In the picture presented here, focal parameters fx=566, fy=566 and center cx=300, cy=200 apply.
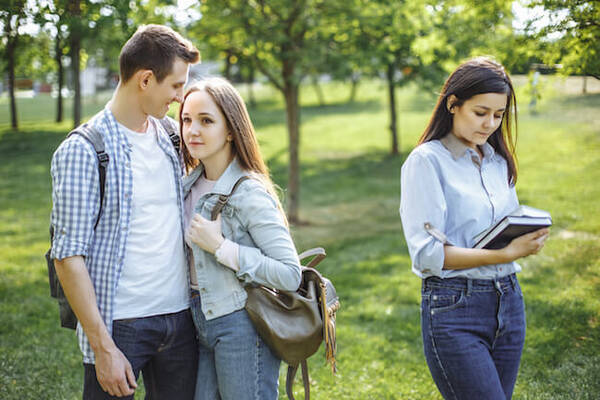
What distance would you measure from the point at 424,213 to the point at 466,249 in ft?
0.77

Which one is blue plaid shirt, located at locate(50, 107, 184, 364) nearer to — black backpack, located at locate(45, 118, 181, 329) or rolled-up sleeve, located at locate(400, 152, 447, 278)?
black backpack, located at locate(45, 118, 181, 329)

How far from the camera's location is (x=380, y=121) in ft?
92.8

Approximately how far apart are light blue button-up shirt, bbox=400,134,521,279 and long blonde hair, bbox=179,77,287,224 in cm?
59

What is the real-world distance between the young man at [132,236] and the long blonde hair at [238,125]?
124 mm

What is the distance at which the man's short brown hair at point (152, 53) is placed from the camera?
235 centimetres

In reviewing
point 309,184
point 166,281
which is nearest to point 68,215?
point 166,281

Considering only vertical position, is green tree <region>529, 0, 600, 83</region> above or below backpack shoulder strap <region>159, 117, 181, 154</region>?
above

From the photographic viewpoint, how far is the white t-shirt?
2.34 meters

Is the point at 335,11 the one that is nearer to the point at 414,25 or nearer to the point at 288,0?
the point at 288,0

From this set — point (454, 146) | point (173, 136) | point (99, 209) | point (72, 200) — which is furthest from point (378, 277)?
point (72, 200)

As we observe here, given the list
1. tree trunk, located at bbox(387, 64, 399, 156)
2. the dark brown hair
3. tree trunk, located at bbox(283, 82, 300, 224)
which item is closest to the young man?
the dark brown hair

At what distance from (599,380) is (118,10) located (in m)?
4.90

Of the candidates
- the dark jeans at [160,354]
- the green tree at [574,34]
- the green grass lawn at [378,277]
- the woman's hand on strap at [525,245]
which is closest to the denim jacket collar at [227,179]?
the dark jeans at [160,354]

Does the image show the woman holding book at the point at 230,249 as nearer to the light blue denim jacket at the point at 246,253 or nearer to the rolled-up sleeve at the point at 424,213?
the light blue denim jacket at the point at 246,253
